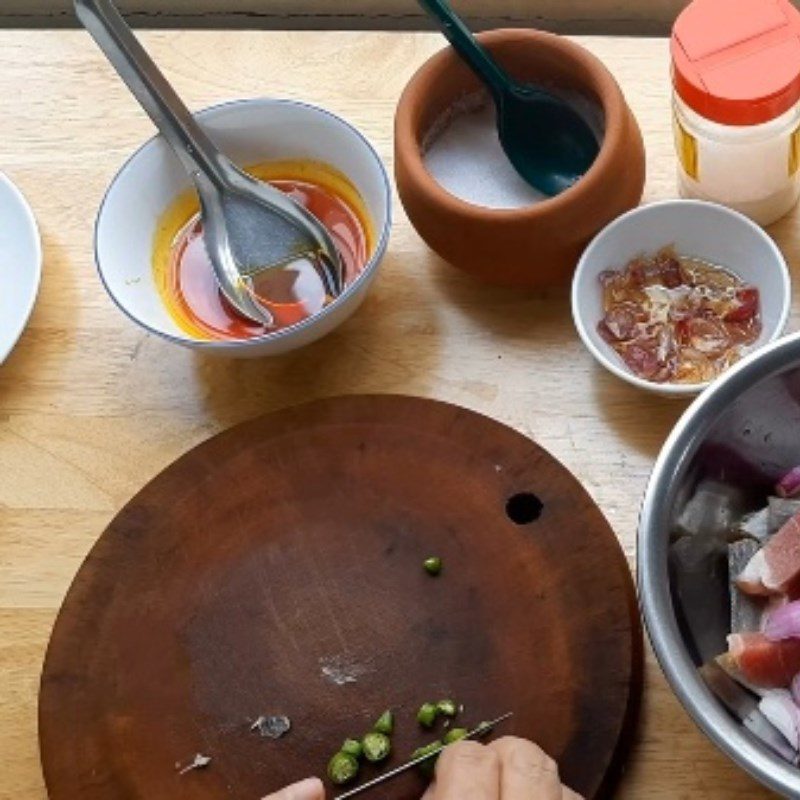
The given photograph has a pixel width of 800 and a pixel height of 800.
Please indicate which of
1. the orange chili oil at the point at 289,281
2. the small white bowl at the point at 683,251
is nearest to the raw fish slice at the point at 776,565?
the small white bowl at the point at 683,251

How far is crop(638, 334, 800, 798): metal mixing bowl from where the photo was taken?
0.85 metres

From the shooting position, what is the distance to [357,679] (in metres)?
1.03

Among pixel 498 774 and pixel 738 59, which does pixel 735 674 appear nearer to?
pixel 498 774

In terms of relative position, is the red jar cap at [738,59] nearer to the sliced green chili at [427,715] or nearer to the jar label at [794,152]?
the jar label at [794,152]

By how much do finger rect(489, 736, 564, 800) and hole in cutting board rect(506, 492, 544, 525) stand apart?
17 centimetres

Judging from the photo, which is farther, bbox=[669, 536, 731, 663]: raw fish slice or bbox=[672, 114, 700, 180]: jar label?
bbox=[672, 114, 700, 180]: jar label

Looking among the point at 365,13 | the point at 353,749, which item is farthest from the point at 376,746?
the point at 365,13

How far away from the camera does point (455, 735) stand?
0.98 m

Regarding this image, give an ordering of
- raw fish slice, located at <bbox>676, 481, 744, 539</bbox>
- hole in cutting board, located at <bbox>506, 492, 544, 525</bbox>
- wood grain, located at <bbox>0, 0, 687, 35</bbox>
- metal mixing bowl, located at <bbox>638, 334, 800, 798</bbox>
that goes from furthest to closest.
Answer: wood grain, located at <bbox>0, 0, 687, 35</bbox>
hole in cutting board, located at <bbox>506, 492, 544, 525</bbox>
raw fish slice, located at <bbox>676, 481, 744, 539</bbox>
metal mixing bowl, located at <bbox>638, 334, 800, 798</bbox>

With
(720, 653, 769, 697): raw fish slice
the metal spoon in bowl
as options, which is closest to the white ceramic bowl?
the metal spoon in bowl

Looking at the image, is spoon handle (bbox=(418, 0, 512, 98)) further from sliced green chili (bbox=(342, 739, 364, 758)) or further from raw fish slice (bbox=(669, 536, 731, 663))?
sliced green chili (bbox=(342, 739, 364, 758))

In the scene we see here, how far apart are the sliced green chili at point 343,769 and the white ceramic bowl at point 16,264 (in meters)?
0.42

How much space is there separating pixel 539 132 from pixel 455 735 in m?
0.45

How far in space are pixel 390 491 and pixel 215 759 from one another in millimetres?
221
